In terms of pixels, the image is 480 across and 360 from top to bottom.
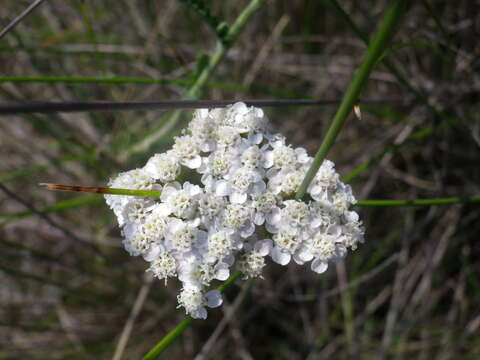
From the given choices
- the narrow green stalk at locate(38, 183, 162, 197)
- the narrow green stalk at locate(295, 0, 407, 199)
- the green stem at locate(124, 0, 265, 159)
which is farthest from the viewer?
the green stem at locate(124, 0, 265, 159)

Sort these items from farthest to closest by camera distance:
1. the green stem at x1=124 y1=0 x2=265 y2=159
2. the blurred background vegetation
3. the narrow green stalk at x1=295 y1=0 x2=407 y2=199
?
the blurred background vegetation < the green stem at x1=124 y1=0 x2=265 y2=159 < the narrow green stalk at x1=295 y1=0 x2=407 y2=199

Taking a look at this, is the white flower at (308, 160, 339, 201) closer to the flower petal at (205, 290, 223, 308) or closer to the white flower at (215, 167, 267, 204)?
the white flower at (215, 167, 267, 204)

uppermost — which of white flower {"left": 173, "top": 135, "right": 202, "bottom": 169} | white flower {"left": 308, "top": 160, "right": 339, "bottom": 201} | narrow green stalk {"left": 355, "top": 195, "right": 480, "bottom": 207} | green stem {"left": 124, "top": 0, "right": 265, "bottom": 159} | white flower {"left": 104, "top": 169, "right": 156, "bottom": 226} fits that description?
green stem {"left": 124, "top": 0, "right": 265, "bottom": 159}

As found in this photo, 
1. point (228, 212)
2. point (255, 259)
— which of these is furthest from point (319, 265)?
point (228, 212)

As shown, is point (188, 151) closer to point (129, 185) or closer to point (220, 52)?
point (129, 185)

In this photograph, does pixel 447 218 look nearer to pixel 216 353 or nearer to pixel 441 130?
pixel 441 130

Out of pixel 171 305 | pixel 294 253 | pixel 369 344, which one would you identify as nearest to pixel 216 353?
pixel 171 305

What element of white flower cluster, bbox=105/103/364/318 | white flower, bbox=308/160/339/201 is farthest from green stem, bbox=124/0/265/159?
white flower, bbox=308/160/339/201

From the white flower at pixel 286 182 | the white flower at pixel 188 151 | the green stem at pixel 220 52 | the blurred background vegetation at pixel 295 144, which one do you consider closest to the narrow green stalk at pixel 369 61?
the white flower at pixel 286 182
